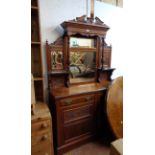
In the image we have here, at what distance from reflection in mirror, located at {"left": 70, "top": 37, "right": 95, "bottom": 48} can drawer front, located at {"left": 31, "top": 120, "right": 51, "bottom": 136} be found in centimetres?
121

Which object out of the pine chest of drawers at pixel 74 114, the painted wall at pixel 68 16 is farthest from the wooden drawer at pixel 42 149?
the painted wall at pixel 68 16

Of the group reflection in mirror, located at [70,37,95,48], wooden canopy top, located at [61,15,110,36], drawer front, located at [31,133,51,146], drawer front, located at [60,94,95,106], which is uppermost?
wooden canopy top, located at [61,15,110,36]

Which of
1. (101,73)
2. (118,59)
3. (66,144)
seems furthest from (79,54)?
(66,144)

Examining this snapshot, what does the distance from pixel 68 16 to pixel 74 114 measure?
1462 millimetres

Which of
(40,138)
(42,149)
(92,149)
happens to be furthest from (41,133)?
(92,149)

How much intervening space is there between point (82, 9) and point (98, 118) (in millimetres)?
1747

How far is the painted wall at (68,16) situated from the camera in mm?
2100

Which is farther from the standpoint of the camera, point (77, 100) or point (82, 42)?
point (82, 42)

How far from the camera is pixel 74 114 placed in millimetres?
2090

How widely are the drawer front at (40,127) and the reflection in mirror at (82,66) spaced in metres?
0.86

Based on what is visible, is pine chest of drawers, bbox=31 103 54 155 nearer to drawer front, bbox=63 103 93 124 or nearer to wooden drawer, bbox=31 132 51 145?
wooden drawer, bbox=31 132 51 145

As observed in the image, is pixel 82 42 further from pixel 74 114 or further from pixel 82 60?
pixel 74 114

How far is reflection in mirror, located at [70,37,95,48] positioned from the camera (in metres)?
2.29

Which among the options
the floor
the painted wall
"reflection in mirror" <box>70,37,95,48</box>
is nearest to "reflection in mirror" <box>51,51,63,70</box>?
the painted wall
